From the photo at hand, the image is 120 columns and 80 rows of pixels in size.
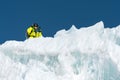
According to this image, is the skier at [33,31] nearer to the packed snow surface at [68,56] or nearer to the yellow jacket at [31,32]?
the yellow jacket at [31,32]

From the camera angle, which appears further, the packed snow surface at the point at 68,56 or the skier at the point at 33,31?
the skier at the point at 33,31

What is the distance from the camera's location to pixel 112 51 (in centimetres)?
2080

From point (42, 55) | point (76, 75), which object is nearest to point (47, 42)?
point (42, 55)

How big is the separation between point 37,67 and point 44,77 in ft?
2.51

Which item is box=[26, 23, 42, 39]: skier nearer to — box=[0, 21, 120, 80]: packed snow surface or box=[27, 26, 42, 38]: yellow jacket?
box=[27, 26, 42, 38]: yellow jacket

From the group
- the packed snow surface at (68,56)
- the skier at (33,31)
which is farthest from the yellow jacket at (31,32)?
the packed snow surface at (68,56)

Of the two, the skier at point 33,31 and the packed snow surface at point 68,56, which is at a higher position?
the skier at point 33,31

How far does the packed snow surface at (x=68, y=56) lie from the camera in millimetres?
20844

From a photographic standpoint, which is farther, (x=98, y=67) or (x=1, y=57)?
(x=1, y=57)

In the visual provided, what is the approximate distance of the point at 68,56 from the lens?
21766 mm

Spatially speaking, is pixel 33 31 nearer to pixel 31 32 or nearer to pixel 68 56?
pixel 31 32

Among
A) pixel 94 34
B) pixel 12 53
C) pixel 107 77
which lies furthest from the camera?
pixel 12 53

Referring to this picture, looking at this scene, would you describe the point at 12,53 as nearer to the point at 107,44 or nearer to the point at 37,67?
the point at 37,67

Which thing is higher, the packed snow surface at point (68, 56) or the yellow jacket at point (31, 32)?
the yellow jacket at point (31, 32)
